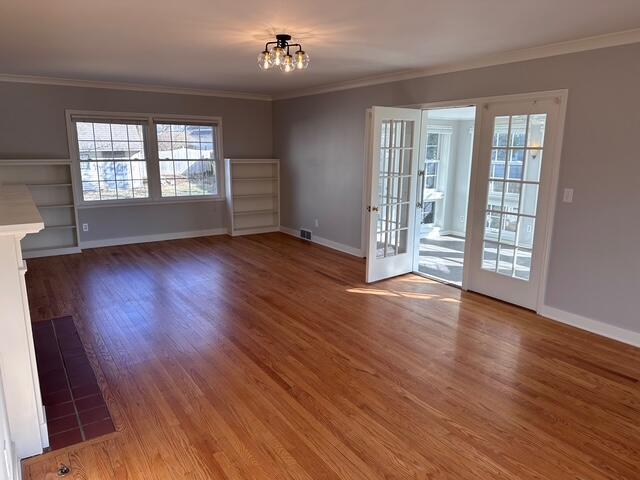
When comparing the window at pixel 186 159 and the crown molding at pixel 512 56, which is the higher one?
the crown molding at pixel 512 56

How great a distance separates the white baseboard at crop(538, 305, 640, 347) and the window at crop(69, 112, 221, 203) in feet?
18.2

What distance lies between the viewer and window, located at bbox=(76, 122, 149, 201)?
627cm

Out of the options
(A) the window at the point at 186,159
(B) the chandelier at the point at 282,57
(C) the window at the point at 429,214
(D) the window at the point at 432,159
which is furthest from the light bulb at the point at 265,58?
(C) the window at the point at 429,214

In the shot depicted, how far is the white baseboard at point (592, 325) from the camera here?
3.47m

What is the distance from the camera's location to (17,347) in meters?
2.02

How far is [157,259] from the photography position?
5918mm

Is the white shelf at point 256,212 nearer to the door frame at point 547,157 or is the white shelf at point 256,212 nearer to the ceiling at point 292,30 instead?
the ceiling at point 292,30

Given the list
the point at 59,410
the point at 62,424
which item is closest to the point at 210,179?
the point at 59,410

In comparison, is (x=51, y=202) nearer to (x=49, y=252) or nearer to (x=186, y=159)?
(x=49, y=252)

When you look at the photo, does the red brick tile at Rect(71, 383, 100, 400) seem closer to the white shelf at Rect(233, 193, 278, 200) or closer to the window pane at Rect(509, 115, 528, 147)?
the window pane at Rect(509, 115, 528, 147)

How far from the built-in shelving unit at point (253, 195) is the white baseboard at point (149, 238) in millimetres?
367

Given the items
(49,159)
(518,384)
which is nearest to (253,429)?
(518,384)

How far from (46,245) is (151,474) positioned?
5249mm

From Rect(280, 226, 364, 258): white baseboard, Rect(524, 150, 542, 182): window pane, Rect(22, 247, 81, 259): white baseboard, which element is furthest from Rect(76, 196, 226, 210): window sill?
Rect(524, 150, 542, 182): window pane
